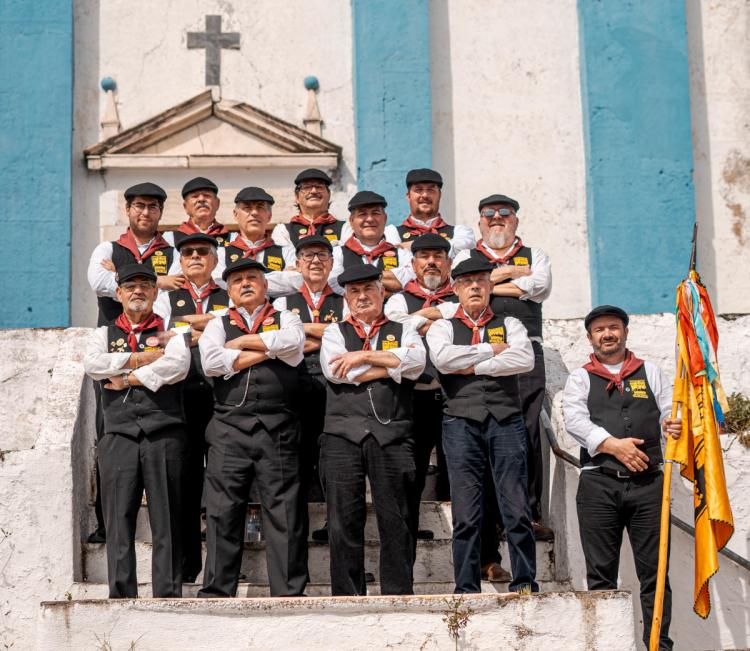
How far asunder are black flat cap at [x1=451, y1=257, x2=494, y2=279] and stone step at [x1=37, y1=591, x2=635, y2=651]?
2.10m

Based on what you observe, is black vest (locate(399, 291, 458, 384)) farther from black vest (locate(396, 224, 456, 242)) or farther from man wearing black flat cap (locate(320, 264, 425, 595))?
black vest (locate(396, 224, 456, 242))

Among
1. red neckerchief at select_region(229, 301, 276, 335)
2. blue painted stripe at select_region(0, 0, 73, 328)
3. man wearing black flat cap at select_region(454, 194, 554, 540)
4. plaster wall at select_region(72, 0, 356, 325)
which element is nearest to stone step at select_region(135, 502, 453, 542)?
man wearing black flat cap at select_region(454, 194, 554, 540)

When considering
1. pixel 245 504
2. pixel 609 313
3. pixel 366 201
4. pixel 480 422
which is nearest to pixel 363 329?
pixel 480 422

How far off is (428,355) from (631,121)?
5486 mm

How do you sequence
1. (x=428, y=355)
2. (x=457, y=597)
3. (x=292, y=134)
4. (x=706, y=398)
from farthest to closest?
(x=292, y=134), (x=428, y=355), (x=706, y=398), (x=457, y=597)

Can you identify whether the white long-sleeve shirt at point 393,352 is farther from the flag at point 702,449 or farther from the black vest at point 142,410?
the flag at point 702,449

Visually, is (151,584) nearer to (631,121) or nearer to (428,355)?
(428,355)

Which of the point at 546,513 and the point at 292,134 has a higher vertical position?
the point at 292,134

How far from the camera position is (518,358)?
811 centimetres

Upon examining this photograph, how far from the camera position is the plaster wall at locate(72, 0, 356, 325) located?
13047 mm

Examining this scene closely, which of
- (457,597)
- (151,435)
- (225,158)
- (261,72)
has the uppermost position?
(261,72)

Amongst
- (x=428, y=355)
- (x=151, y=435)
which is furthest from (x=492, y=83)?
(x=151, y=435)

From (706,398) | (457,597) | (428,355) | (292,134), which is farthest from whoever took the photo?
(292,134)

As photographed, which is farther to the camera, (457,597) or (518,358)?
(518,358)
